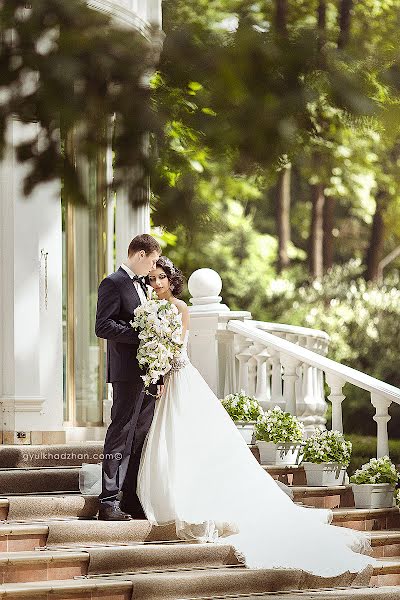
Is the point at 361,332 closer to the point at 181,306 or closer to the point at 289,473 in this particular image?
the point at 289,473

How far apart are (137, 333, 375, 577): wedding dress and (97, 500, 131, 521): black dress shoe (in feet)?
0.47

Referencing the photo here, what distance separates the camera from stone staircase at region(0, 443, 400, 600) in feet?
20.8

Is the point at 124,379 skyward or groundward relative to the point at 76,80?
groundward

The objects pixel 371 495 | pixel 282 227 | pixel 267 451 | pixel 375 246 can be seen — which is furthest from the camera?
pixel 282 227

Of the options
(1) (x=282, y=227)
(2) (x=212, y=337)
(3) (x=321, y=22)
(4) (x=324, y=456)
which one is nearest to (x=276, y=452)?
(4) (x=324, y=456)

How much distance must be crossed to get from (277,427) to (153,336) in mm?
1967

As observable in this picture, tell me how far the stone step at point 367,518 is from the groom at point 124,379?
1589 millimetres

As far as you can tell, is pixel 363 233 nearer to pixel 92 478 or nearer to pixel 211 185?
pixel 92 478

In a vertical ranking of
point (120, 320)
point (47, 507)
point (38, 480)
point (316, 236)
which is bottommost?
point (47, 507)

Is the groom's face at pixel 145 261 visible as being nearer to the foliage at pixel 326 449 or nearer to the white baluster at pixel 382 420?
the foliage at pixel 326 449

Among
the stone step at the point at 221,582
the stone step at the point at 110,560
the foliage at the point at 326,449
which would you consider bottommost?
the stone step at the point at 221,582

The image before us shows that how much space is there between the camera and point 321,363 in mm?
9094

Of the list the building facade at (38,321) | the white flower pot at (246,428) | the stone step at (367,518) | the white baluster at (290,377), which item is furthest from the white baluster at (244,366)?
the stone step at (367,518)

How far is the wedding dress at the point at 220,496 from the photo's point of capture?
707 centimetres
